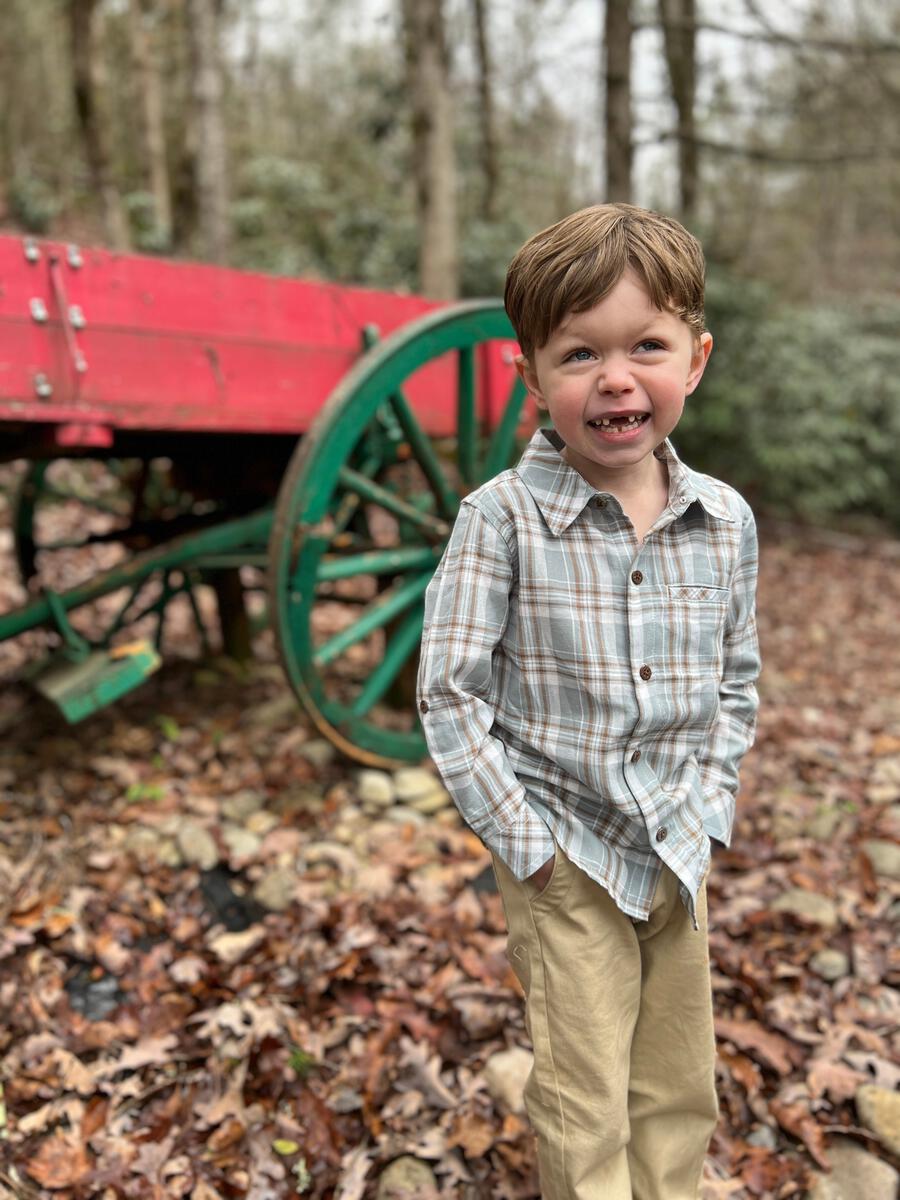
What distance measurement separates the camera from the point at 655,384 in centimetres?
129

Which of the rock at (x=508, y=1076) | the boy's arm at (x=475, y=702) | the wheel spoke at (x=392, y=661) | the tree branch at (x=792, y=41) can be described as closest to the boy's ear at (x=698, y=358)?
the boy's arm at (x=475, y=702)

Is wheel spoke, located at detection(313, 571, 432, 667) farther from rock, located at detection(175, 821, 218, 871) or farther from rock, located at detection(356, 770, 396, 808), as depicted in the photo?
rock, located at detection(175, 821, 218, 871)

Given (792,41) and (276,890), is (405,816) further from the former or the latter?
(792,41)

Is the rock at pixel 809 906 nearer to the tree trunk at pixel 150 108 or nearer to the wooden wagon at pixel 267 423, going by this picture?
the wooden wagon at pixel 267 423

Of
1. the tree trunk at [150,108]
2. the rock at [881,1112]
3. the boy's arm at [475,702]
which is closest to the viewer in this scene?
the boy's arm at [475,702]

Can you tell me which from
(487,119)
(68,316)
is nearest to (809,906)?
(68,316)

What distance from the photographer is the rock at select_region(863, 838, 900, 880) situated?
9.82 ft

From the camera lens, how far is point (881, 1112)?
6.71 ft

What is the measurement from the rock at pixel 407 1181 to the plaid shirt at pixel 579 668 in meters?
0.93

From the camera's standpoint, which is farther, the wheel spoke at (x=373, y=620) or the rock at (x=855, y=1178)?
the wheel spoke at (x=373, y=620)

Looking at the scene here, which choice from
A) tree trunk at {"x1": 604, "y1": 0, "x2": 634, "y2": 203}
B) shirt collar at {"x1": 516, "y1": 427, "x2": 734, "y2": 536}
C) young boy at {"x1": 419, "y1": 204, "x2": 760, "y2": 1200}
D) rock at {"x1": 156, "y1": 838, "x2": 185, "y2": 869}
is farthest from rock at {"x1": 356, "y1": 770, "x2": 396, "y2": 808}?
tree trunk at {"x1": 604, "y1": 0, "x2": 634, "y2": 203}

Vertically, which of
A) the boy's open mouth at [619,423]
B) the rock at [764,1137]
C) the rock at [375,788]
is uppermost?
the boy's open mouth at [619,423]

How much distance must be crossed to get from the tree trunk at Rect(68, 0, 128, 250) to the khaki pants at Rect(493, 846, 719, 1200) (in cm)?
855

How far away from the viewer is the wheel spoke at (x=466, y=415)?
320 centimetres
